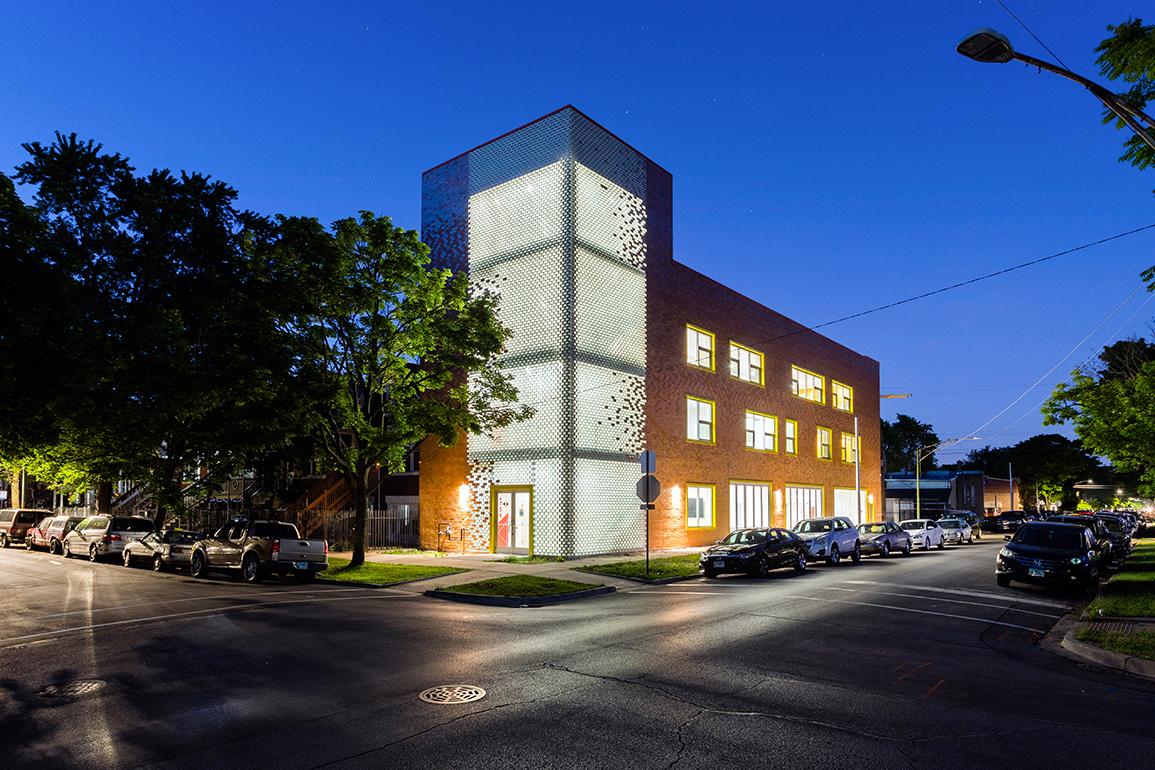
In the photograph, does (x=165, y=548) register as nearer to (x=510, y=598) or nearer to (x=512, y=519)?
(x=512, y=519)

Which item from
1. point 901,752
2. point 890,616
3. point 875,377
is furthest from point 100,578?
point 875,377

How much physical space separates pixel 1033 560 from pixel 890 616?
23.7 feet

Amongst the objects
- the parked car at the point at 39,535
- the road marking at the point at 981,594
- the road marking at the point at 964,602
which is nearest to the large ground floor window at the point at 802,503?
the road marking at the point at 981,594

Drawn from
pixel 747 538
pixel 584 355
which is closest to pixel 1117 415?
pixel 747 538

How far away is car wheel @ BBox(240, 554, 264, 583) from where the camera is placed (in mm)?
21234

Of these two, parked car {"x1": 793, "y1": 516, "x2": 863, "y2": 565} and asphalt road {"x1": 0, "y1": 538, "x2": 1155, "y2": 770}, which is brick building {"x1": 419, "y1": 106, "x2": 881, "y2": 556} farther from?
asphalt road {"x1": 0, "y1": 538, "x2": 1155, "y2": 770}

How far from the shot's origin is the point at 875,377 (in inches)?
2242

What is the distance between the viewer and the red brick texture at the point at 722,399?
31406 millimetres

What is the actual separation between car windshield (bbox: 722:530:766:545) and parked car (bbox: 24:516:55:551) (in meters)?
31.2

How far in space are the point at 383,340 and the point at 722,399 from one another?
59.8 ft

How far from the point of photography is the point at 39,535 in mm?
35906

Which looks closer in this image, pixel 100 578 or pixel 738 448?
pixel 100 578

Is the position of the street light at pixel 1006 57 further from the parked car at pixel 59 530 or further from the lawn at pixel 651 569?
the parked car at pixel 59 530

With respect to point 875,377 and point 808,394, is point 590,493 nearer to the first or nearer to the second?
point 808,394
